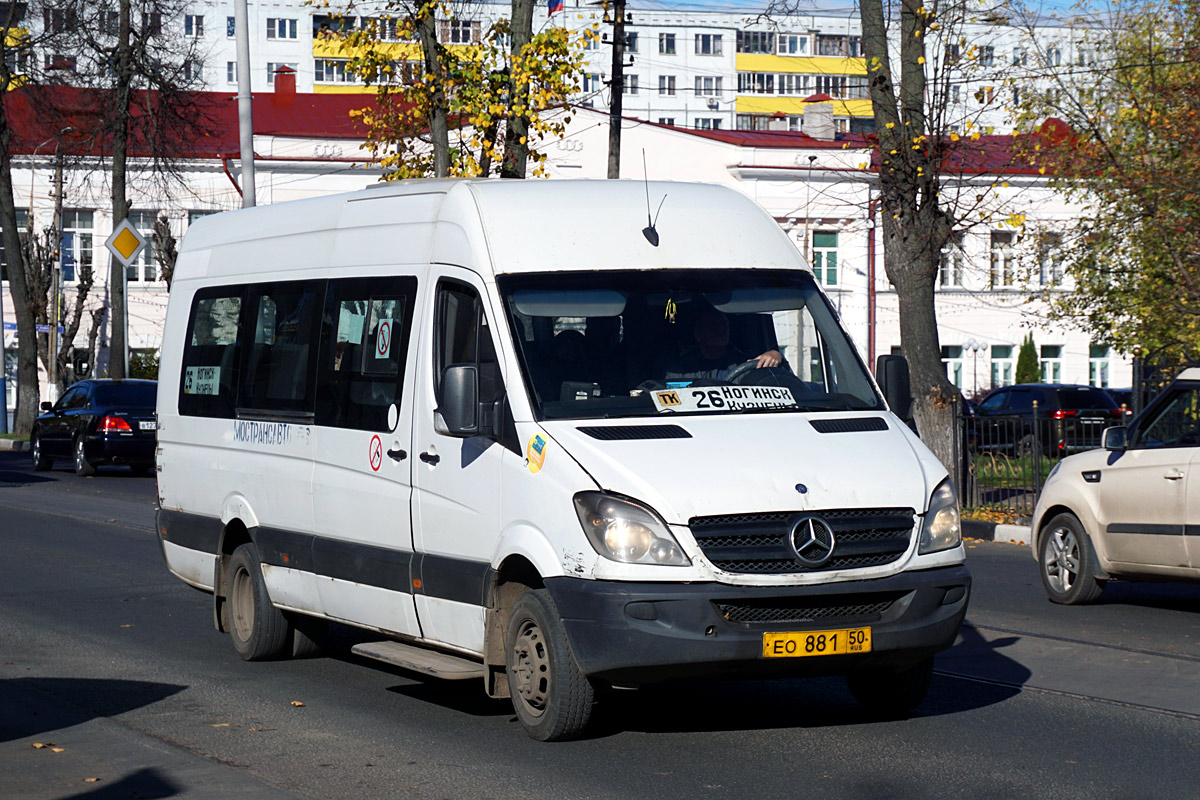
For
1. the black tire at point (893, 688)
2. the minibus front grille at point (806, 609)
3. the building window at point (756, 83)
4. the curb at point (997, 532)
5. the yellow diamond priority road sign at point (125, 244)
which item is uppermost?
the building window at point (756, 83)

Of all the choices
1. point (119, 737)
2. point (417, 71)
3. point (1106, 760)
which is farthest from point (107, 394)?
point (1106, 760)

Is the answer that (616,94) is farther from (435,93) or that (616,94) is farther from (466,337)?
(466,337)

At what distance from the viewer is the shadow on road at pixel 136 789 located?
6.73 meters

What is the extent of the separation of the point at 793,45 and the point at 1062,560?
100m

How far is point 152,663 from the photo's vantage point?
32.8ft

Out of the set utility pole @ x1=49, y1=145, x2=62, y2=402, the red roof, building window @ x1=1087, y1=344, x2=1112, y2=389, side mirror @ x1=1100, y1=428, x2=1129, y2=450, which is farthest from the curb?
building window @ x1=1087, y1=344, x2=1112, y2=389

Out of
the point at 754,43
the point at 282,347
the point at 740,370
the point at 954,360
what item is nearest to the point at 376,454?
the point at 282,347

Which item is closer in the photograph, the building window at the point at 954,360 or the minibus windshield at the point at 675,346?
the minibus windshield at the point at 675,346

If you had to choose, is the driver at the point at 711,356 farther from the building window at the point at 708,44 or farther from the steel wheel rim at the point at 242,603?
the building window at the point at 708,44

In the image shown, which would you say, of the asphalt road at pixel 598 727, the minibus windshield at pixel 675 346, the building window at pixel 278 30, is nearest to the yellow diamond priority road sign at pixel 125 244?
the asphalt road at pixel 598 727

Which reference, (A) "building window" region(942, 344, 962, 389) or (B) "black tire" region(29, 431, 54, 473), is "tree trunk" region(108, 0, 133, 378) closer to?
(B) "black tire" region(29, 431, 54, 473)

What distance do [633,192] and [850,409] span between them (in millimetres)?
1540

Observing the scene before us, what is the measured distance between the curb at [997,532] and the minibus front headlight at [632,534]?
11432 millimetres

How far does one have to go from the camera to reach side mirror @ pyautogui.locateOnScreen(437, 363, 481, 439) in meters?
7.67
